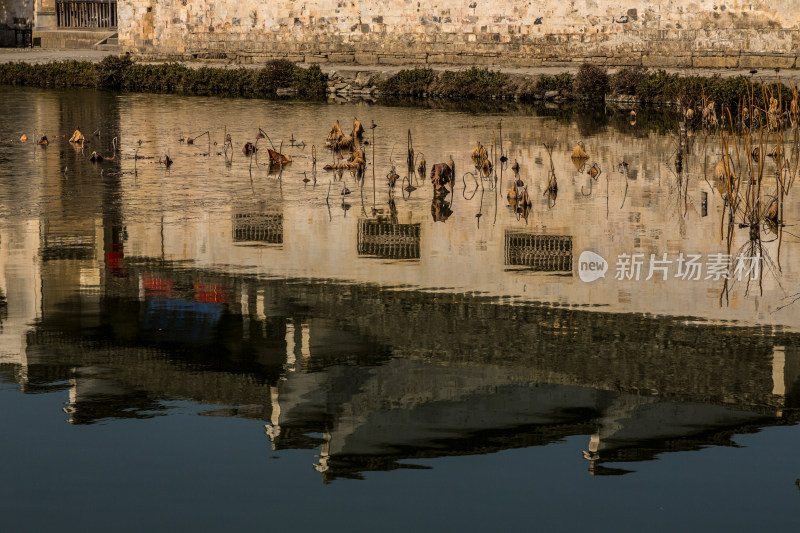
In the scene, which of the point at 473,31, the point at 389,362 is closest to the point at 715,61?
the point at 473,31

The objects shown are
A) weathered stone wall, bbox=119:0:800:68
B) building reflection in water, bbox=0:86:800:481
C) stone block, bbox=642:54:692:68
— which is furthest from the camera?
stone block, bbox=642:54:692:68

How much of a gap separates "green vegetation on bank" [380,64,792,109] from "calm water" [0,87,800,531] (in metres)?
13.3

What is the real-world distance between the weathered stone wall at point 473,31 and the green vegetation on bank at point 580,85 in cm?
338

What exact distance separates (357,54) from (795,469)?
111 feet

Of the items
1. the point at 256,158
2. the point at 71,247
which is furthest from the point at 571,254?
the point at 256,158

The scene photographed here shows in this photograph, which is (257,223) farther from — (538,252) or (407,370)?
(407,370)

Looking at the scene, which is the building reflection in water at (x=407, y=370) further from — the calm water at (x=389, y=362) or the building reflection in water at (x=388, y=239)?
the building reflection in water at (x=388, y=239)

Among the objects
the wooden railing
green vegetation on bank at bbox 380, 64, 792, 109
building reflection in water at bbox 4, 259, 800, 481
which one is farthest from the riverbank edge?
building reflection in water at bbox 4, 259, 800, 481

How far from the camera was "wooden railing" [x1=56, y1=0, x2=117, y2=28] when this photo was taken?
50.5 m

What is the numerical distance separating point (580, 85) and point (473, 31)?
24.6 ft

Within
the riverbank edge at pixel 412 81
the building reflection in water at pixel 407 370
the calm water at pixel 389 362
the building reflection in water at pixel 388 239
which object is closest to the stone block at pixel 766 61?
the riverbank edge at pixel 412 81

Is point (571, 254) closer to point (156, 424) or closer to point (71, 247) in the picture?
point (71, 247)

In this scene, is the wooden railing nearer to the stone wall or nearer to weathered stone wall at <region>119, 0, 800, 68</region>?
the stone wall

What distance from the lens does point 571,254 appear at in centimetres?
1066
